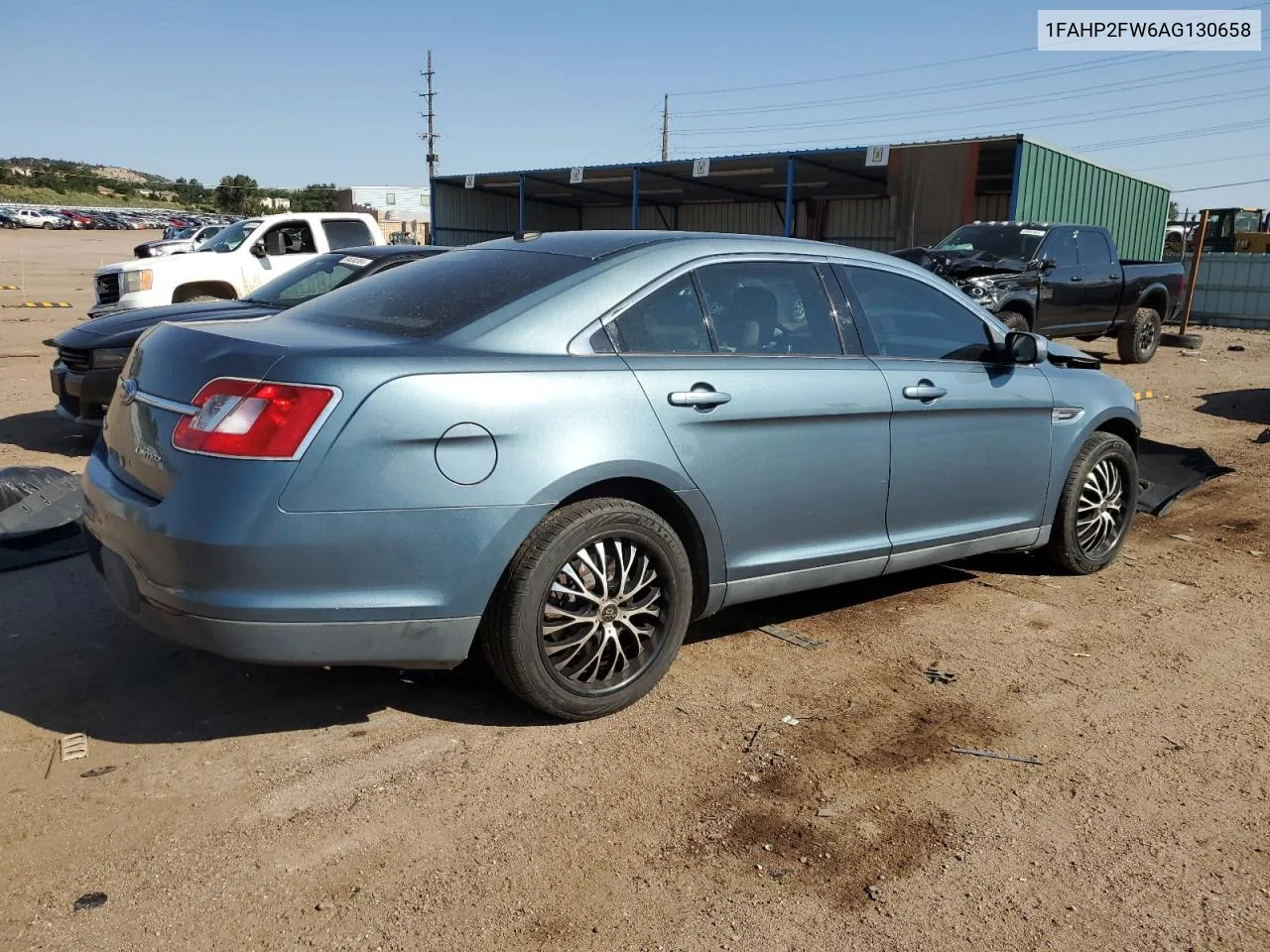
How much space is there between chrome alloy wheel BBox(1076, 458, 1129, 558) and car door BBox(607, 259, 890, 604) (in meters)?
1.56

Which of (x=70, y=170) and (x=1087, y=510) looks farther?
(x=70, y=170)

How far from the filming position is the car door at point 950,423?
4391 millimetres

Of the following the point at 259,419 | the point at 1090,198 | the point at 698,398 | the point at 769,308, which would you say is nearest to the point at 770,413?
the point at 698,398

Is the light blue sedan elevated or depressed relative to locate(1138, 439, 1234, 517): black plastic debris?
elevated

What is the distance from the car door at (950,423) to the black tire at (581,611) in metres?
1.19

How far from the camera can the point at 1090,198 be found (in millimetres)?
22219

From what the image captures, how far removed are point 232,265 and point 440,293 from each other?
8.73 m

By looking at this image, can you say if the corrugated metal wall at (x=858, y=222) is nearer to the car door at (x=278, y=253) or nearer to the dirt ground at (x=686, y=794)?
the car door at (x=278, y=253)

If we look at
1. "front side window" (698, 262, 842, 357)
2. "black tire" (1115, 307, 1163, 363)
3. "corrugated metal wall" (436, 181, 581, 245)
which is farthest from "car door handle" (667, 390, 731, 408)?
"corrugated metal wall" (436, 181, 581, 245)

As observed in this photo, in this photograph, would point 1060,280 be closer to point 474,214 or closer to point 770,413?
point 770,413

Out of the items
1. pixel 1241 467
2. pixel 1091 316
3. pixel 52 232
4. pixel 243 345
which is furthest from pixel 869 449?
pixel 52 232

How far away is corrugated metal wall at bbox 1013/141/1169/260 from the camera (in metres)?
19.5

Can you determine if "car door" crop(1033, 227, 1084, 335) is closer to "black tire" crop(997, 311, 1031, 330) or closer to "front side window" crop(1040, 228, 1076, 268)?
"front side window" crop(1040, 228, 1076, 268)

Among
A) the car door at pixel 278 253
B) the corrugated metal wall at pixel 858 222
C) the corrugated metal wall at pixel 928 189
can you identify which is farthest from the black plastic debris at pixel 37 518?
the corrugated metal wall at pixel 858 222
